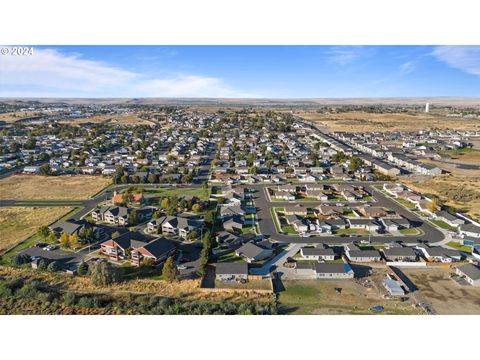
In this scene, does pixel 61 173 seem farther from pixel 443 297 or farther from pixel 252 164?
pixel 443 297

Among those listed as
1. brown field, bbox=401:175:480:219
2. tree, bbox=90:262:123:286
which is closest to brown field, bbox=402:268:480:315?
brown field, bbox=401:175:480:219

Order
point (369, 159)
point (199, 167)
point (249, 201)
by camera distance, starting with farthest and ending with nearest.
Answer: point (369, 159), point (199, 167), point (249, 201)

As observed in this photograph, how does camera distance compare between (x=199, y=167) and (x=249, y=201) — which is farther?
(x=199, y=167)

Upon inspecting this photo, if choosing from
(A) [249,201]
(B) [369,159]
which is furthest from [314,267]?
(B) [369,159]

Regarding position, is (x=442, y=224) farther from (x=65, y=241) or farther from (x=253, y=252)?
(x=65, y=241)

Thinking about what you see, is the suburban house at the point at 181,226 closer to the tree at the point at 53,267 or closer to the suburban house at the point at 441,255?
the tree at the point at 53,267

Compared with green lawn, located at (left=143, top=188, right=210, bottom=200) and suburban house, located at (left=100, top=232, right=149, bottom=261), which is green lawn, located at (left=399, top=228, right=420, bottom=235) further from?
suburban house, located at (left=100, top=232, right=149, bottom=261)
